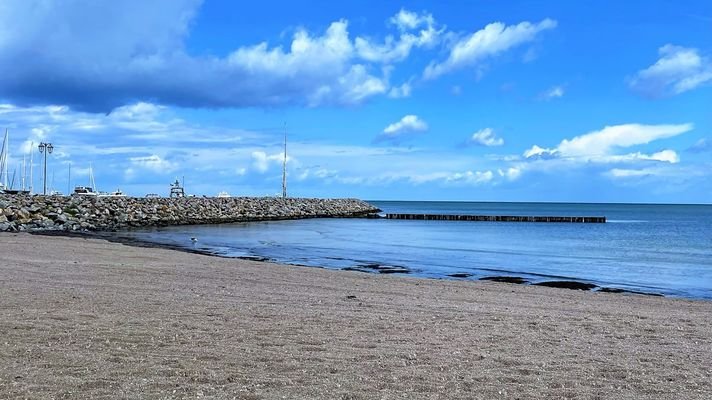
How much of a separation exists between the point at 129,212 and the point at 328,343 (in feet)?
157

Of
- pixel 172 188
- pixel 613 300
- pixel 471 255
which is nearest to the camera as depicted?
pixel 613 300

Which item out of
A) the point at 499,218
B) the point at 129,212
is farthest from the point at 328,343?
the point at 499,218

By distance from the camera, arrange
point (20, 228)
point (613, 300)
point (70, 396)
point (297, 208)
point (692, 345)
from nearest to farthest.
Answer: point (70, 396)
point (692, 345)
point (613, 300)
point (20, 228)
point (297, 208)

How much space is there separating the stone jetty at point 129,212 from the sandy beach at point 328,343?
27949 mm

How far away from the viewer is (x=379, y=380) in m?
6.45

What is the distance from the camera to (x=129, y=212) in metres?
52.5

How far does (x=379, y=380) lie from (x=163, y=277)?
10.5 m

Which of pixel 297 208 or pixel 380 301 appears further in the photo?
pixel 297 208

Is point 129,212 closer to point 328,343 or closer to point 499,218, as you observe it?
point 328,343

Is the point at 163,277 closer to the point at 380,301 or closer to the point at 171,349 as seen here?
the point at 380,301

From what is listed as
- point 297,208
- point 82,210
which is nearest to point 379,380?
point 82,210

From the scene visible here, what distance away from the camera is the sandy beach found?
20.3ft

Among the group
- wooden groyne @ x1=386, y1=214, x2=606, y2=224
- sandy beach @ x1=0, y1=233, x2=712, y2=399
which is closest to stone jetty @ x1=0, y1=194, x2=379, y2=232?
wooden groyne @ x1=386, y1=214, x2=606, y2=224

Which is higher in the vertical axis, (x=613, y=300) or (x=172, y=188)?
(x=172, y=188)
